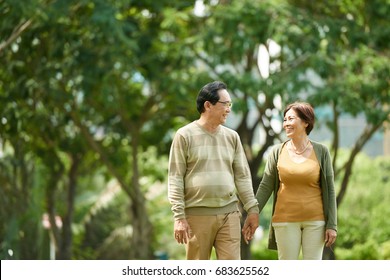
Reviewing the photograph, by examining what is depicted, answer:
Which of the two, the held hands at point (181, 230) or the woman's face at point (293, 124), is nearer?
the held hands at point (181, 230)

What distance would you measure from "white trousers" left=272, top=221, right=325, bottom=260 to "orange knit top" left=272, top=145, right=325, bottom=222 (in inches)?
1.8

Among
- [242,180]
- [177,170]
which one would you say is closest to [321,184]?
[242,180]

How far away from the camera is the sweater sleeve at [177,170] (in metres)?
7.96

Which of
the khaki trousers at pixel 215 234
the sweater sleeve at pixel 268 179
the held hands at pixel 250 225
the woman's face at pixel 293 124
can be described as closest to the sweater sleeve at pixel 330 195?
the woman's face at pixel 293 124

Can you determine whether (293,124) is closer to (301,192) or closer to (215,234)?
(301,192)

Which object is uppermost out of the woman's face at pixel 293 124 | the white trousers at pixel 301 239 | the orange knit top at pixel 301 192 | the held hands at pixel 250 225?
the woman's face at pixel 293 124

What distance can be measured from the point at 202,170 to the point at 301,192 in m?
0.73

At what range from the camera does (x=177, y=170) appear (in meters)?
8.05

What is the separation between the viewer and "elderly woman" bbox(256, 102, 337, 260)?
809 cm

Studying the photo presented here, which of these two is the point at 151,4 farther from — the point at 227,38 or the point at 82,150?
the point at 82,150

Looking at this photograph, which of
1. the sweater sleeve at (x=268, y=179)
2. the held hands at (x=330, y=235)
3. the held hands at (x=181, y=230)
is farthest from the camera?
the sweater sleeve at (x=268, y=179)

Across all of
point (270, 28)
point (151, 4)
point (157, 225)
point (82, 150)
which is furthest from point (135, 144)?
point (157, 225)

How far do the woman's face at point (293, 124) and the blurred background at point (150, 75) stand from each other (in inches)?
292

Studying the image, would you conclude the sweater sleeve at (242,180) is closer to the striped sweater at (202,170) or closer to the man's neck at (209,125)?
the striped sweater at (202,170)
